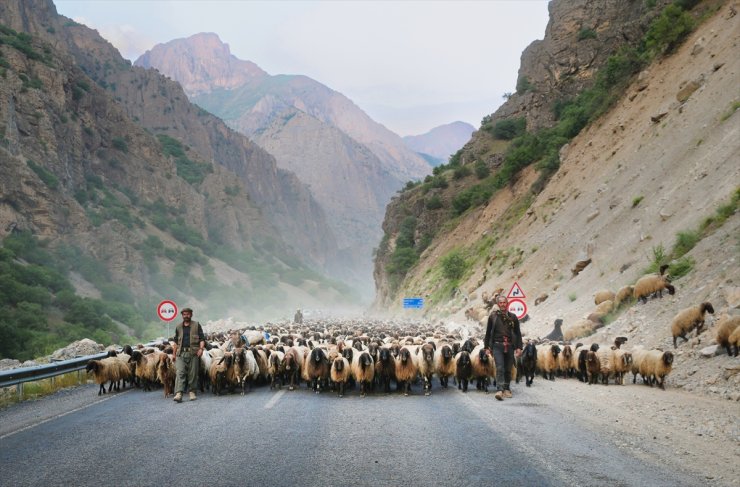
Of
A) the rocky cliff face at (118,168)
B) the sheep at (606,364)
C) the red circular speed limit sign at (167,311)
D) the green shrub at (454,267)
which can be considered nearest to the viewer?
the sheep at (606,364)

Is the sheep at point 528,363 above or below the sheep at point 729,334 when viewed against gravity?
below

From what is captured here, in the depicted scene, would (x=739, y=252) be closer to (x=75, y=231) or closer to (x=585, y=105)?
(x=585, y=105)

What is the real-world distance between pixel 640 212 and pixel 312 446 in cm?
2493

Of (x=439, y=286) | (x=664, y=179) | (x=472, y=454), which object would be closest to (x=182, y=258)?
(x=439, y=286)

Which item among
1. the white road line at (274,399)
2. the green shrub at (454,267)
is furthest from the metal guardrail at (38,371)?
the green shrub at (454,267)

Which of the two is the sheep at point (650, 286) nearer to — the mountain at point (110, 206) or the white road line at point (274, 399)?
the white road line at point (274, 399)

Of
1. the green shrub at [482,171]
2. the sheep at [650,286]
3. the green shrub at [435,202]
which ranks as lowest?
the sheep at [650,286]

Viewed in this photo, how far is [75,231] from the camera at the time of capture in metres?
73.9

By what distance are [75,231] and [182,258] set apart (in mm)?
26645

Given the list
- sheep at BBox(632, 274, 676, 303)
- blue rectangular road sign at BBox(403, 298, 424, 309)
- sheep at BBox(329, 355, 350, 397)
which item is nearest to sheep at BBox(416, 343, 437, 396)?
sheep at BBox(329, 355, 350, 397)

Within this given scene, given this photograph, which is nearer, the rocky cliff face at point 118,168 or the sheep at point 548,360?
the sheep at point 548,360

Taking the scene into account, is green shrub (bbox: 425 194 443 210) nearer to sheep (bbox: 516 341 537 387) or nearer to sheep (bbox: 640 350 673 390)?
sheep (bbox: 516 341 537 387)

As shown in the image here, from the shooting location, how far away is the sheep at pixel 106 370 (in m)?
13.8

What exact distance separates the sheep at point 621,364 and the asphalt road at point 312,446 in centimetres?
360
